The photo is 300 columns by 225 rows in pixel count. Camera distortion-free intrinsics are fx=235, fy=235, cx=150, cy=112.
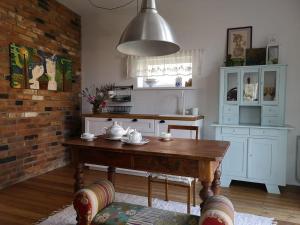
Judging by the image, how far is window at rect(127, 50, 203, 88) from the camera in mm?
3818

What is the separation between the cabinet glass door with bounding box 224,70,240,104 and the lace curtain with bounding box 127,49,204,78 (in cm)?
53

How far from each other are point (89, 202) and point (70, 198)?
1487mm

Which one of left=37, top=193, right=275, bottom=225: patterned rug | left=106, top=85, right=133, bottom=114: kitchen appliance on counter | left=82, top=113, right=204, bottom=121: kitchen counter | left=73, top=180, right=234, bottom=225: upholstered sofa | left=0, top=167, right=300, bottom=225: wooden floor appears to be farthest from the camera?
left=106, top=85, right=133, bottom=114: kitchen appliance on counter

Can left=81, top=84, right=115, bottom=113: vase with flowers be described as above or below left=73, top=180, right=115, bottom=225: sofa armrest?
above

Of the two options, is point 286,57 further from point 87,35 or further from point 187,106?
point 87,35

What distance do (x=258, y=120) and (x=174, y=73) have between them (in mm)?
1505

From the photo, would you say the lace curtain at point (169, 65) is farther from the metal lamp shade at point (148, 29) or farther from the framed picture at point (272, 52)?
the metal lamp shade at point (148, 29)

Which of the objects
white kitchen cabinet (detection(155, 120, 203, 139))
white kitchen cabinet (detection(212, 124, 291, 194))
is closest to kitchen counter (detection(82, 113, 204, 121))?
white kitchen cabinet (detection(155, 120, 203, 139))

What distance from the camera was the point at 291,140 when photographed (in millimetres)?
3348

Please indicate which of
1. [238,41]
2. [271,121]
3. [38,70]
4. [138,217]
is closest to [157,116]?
[271,121]

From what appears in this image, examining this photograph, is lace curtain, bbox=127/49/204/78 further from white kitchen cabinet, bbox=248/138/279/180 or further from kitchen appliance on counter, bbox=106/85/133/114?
white kitchen cabinet, bbox=248/138/279/180

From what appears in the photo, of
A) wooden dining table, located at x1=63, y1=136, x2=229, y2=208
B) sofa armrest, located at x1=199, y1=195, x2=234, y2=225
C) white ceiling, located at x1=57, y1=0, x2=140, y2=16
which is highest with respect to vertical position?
white ceiling, located at x1=57, y1=0, x2=140, y2=16

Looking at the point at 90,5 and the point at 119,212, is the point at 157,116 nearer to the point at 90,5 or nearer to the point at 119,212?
the point at 119,212

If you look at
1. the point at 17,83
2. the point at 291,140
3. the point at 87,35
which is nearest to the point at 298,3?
the point at 291,140
